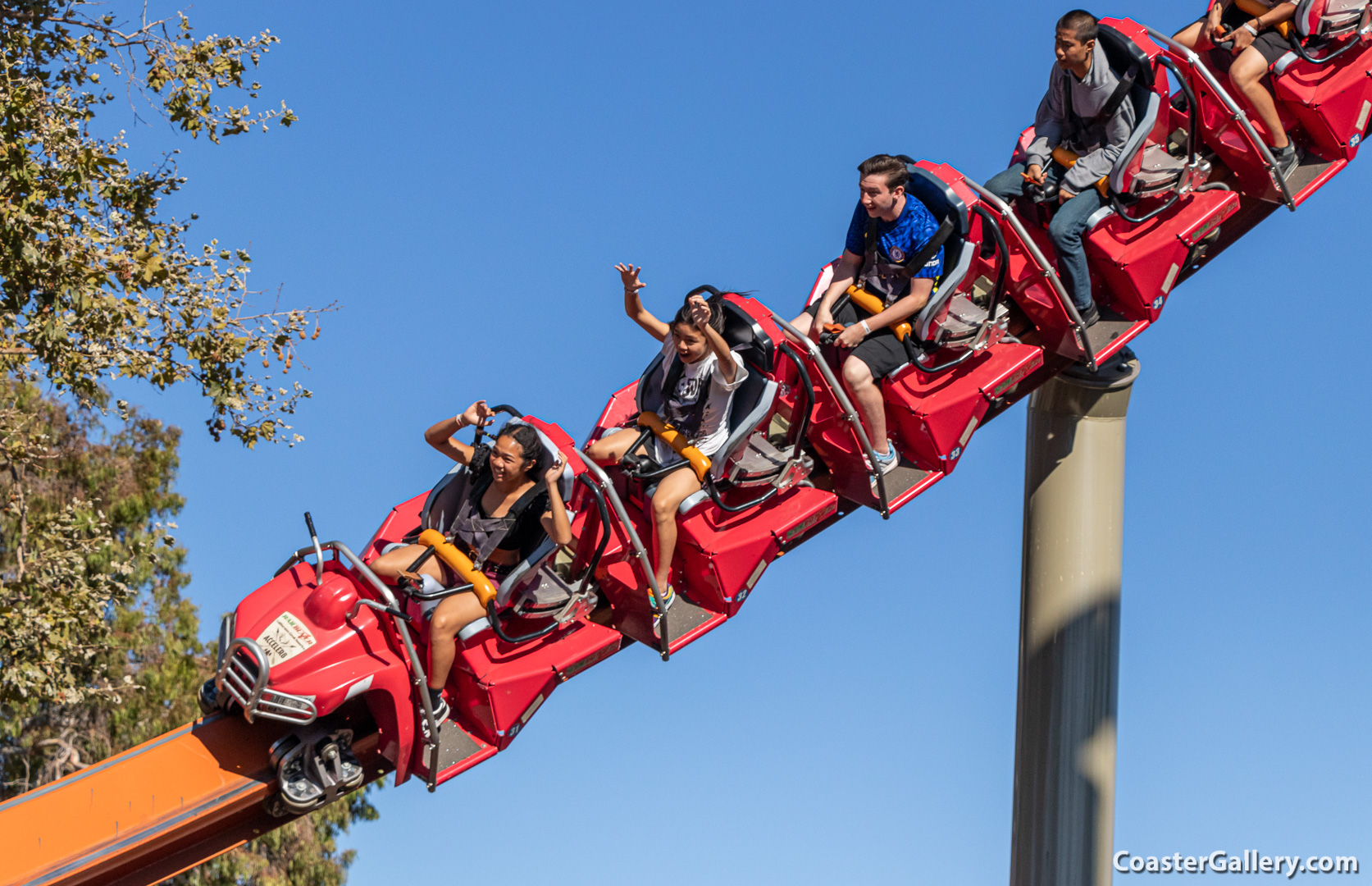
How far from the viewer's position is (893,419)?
277 inches

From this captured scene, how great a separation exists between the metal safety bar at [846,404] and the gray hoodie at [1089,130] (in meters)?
1.57

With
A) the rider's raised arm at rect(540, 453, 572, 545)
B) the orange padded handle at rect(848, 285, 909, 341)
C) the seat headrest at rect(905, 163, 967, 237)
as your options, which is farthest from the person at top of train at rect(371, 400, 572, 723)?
the seat headrest at rect(905, 163, 967, 237)

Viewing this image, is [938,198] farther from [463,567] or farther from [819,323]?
[463,567]

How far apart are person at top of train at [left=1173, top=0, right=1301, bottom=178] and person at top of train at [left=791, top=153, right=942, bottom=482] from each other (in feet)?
6.32

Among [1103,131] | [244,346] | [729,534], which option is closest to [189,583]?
[244,346]

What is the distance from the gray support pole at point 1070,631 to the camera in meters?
7.26

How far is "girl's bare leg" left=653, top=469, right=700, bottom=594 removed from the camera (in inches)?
256

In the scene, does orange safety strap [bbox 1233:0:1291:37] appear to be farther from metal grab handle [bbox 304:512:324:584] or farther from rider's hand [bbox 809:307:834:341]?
metal grab handle [bbox 304:512:324:584]

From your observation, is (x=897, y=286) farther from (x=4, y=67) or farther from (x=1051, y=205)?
(x=4, y=67)

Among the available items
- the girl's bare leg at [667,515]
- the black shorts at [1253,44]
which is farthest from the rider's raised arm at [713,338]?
the black shorts at [1253,44]

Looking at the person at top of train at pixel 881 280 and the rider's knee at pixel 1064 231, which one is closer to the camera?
the person at top of train at pixel 881 280

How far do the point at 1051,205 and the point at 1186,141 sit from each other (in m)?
0.74

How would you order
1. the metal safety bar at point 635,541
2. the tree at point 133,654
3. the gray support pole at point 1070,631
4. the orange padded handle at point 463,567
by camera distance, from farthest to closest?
1. the tree at point 133,654
2. the gray support pole at point 1070,631
3. the metal safety bar at point 635,541
4. the orange padded handle at point 463,567

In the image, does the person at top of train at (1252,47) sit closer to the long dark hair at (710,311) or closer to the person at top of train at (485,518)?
the long dark hair at (710,311)
